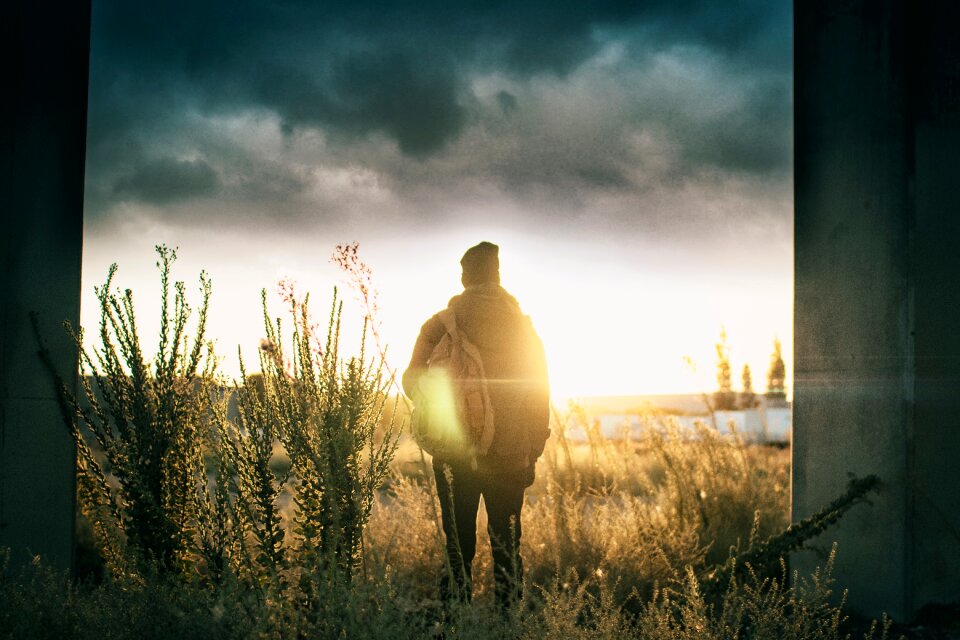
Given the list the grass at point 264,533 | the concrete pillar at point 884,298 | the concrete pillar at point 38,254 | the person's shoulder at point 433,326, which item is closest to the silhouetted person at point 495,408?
the person's shoulder at point 433,326

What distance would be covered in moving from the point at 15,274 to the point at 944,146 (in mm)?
4425

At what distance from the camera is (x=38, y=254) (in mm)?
3570

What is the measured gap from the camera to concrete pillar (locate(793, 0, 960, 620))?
3629 mm

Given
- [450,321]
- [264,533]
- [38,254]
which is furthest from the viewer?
[450,321]

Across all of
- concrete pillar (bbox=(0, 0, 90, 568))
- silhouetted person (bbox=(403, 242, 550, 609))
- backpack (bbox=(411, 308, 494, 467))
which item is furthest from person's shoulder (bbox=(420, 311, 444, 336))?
concrete pillar (bbox=(0, 0, 90, 568))

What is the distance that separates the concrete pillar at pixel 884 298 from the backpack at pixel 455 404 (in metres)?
1.73

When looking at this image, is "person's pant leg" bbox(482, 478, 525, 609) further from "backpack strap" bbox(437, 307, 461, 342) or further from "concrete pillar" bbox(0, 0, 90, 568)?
"concrete pillar" bbox(0, 0, 90, 568)

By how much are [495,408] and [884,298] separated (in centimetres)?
197

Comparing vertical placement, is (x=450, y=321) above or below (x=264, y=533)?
above

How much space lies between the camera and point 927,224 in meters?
3.67

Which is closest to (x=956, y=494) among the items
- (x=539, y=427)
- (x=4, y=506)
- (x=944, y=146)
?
(x=944, y=146)

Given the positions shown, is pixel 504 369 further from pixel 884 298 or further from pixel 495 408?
pixel 884 298

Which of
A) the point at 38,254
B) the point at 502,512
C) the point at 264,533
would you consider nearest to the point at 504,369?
the point at 502,512

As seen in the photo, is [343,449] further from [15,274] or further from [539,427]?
[15,274]
